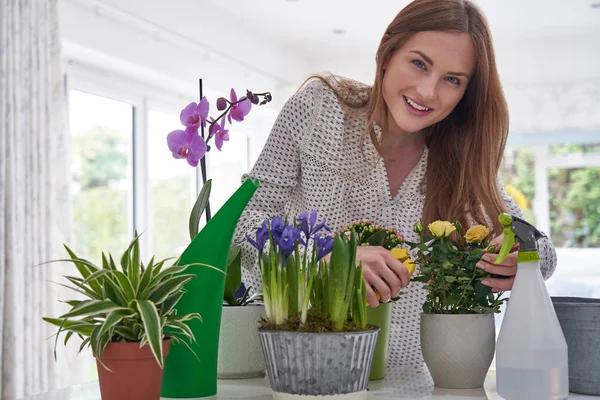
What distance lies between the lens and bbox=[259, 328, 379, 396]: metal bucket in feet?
2.42

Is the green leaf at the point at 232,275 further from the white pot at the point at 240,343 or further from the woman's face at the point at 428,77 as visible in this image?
the woman's face at the point at 428,77

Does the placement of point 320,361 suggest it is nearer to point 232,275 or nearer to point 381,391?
point 381,391

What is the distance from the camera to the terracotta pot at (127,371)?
2.50 feet

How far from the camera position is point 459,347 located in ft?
2.88

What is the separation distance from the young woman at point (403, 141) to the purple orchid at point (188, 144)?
0.75 feet

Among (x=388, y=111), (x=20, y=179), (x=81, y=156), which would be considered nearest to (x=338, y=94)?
(x=388, y=111)

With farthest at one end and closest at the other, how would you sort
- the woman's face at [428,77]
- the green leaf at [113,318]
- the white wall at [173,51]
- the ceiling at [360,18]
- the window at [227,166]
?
the window at [227,166] → the ceiling at [360,18] → the white wall at [173,51] → the woman's face at [428,77] → the green leaf at [113,318]

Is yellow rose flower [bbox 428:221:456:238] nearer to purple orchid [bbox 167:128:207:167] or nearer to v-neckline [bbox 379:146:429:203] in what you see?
purple orchid [bbox 167:128:207:167]

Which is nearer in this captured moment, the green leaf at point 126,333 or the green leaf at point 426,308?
the green leaf at point 126,333

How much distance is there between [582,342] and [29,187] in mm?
3229

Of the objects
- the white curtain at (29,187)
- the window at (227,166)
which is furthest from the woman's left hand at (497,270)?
the window at (227,166)

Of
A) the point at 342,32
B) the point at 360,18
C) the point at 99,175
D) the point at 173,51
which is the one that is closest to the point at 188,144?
the point at 99,175

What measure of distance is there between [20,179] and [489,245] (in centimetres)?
304

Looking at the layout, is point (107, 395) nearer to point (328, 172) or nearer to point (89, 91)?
point (328, 172)
